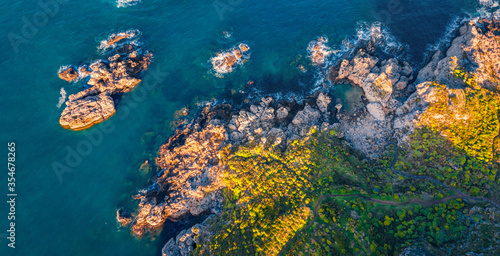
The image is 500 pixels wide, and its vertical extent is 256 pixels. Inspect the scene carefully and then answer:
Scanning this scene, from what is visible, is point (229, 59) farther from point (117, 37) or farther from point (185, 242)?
point (185, 242)

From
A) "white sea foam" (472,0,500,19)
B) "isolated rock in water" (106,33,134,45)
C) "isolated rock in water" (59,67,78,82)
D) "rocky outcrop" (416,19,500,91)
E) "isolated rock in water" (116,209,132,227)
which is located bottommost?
"isolated rock in water" (116,209,132,227)

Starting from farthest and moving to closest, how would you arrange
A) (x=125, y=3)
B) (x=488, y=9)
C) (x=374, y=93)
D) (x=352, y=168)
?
(x=125, y=3) < (x=488, y=9) < (x=374, y=93) < (x=352, y=168)

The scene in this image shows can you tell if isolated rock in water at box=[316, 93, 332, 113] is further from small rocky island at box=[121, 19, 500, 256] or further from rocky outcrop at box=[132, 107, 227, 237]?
rocky outcrop at box=[132, 107, 227, 237]

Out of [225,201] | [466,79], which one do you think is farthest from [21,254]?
[466,79]

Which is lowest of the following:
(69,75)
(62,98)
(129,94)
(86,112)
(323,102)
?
(86,112)

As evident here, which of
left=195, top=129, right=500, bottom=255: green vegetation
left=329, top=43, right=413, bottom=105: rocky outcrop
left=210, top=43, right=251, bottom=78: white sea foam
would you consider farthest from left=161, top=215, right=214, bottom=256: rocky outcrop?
left=329, top=43, right=413, bottom=105: rocky outcrop

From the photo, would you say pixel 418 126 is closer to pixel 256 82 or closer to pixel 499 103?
pixel 499 103

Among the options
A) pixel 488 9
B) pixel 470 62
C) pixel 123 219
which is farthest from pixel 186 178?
pixel 488 9
